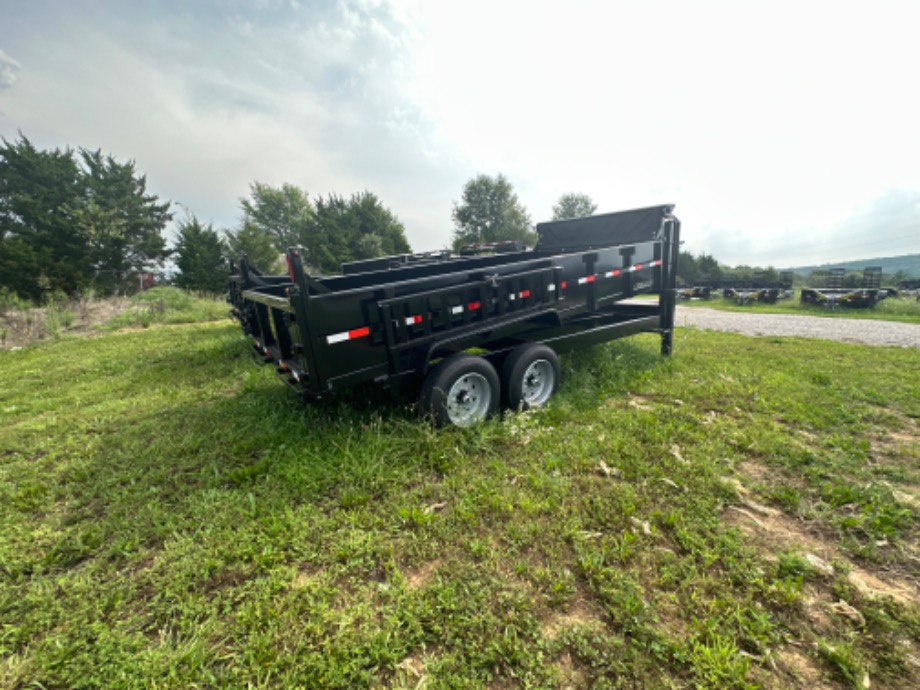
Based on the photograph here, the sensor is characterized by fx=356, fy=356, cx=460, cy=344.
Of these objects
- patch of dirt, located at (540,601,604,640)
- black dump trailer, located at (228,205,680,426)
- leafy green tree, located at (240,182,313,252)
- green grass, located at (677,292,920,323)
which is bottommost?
green grass, located at (677,292,920,323)

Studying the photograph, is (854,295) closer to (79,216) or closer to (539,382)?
(539,382)

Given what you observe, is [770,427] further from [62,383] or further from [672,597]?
[62,383]

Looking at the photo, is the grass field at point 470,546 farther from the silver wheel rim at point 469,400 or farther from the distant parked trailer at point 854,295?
the distant parked trailer at point 854,295

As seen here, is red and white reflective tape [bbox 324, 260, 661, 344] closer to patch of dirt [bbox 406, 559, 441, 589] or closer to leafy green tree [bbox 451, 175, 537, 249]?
patch of dirt [bbox 406, 559, 441, 589]

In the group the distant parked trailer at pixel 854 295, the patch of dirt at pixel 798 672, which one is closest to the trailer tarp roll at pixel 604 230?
the patch of dirt at pixel 798 672

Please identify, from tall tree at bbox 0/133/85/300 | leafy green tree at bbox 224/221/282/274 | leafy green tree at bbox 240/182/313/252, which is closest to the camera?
tall tree at bbox 0/133/85/300

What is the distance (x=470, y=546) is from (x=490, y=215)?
152 feet

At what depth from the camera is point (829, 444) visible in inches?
129

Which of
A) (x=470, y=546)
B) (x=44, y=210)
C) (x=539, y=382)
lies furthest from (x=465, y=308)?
(x=44, y=210)

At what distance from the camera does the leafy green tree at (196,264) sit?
70.2ft

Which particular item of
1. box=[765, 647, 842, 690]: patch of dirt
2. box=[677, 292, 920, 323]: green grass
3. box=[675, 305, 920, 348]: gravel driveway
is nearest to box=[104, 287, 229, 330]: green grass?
box=[765, 647, 842, 690]: patch of dirt

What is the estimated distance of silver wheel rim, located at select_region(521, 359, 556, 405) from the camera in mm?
4234

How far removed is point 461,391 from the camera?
12.0 feet

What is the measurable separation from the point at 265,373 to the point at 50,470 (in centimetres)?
273
